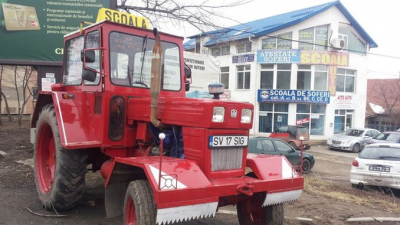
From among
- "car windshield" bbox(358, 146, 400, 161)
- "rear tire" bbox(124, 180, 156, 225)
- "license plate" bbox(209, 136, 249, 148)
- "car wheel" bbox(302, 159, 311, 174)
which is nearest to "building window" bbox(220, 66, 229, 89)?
"car wheel" bbox(302, 159, 311, 174)

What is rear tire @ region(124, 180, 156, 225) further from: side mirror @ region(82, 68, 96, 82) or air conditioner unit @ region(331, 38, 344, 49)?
air conditioner unit @ region(331, 38, 344, 49)

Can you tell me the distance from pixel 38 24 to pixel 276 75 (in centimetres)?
1879

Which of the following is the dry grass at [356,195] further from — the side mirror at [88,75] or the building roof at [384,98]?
the building roof at [384,98]

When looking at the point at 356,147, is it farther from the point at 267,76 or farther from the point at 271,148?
the point at 271,148

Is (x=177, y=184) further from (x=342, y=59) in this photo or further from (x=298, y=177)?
(x=342, y=59)

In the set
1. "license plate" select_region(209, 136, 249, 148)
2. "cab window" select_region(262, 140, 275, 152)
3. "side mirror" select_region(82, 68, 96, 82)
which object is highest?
"side mirror" select_region(82, 68, 96, 82)

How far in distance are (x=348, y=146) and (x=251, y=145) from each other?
13146 mm

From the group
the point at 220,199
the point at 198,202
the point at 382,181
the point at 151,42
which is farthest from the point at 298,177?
the point at 382,181

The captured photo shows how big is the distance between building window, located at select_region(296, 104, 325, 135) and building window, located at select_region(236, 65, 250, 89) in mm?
4278

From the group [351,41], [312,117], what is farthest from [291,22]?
[312,117]

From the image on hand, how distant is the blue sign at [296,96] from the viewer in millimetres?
25938

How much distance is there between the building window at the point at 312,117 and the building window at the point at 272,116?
1009 millimetres

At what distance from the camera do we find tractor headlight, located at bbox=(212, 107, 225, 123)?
160 inches

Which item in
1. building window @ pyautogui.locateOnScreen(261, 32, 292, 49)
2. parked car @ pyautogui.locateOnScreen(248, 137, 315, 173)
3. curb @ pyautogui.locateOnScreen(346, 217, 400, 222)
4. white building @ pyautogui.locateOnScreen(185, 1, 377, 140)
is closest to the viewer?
curb @ pyautogui.locateOnScreen(346, 217, 400, 222)
